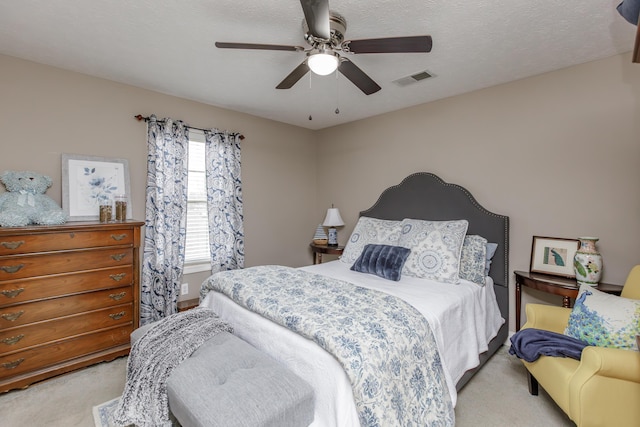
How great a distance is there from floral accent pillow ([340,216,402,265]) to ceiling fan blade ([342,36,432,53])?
1898 mm

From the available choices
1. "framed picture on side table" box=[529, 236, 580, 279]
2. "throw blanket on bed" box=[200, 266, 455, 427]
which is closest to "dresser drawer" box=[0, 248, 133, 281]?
"throw blanket on bed" box=[200, 266, 455, 427]

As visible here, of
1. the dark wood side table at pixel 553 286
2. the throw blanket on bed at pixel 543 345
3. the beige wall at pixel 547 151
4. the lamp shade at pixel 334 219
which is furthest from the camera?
the lamp shade at pixel 334 219

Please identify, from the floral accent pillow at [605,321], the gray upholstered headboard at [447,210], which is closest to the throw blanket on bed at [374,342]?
the floral accent pillow at [605,321]

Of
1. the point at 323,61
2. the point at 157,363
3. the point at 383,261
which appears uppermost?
the point at 323,61

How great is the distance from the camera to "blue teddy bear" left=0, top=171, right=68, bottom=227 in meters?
2.32

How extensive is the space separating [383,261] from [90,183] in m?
2.85

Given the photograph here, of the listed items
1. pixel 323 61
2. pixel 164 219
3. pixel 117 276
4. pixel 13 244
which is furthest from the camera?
pixel 164 219

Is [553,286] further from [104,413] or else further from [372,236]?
[104,413]

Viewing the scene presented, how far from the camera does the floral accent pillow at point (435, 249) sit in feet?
8.62

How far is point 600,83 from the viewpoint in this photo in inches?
97.7

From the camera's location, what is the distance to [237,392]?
1.34 m

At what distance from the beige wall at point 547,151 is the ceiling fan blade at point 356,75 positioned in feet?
3.57

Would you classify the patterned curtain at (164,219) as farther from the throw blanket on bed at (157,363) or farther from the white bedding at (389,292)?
the throw blanket on bed at (157,363)

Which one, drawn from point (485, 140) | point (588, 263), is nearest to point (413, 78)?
point (485, 140)
